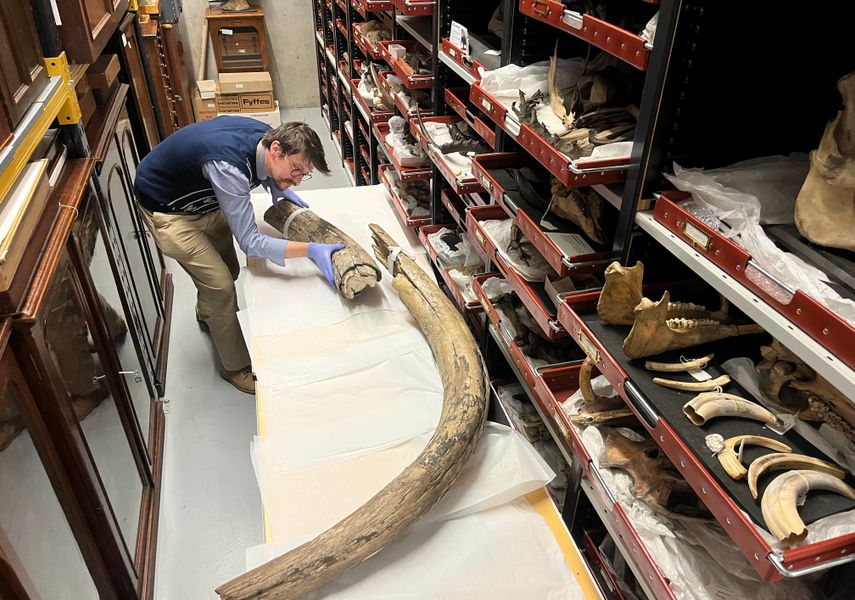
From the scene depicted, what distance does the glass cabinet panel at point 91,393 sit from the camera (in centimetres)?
190

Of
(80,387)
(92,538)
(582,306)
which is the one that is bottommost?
(92,538)

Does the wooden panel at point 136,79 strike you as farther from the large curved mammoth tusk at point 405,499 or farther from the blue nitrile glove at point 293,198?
the large curved mammoth tusk at point 405,499

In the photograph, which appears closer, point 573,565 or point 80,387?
point 573,565

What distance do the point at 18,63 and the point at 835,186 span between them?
7.18ft

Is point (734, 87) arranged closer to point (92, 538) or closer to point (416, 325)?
point (416, 325)

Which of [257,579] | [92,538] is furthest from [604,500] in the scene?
[92,538]

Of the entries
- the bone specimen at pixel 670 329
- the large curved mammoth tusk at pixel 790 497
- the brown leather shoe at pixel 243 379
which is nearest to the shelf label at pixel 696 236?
the bone specimen at pixel 670 329

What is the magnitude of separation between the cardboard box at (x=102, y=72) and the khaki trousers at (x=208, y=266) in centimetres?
67

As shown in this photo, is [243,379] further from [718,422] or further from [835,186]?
[835,186]

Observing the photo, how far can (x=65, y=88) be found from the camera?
2.11m

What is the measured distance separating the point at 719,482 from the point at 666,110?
0.83m

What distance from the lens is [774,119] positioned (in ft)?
5.16

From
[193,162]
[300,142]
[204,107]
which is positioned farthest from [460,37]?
[204,107]

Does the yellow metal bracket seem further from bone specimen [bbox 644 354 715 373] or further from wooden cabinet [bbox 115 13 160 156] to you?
bone specimen [bbox 644 354 715 373]
